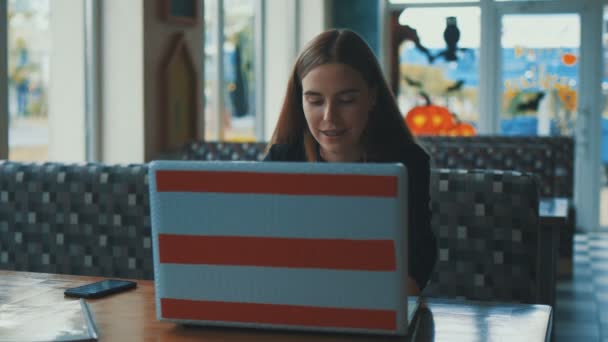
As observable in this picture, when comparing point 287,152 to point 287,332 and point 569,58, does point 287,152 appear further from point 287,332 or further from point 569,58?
point 569,58

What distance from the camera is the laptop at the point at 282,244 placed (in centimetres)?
110

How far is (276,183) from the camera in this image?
43.9 inches

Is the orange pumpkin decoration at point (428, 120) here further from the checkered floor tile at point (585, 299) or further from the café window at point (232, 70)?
the checkered floor tile at point (585, 299)

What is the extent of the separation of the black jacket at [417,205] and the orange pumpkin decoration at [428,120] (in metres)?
5.47

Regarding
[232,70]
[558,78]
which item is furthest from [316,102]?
[558,78]

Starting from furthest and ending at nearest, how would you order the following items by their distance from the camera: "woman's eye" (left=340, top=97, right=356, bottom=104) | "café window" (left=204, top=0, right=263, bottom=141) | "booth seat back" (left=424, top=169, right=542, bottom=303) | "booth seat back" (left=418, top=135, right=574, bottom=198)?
"café window" (left=204, top=0, right=263, bottom=141) → "booth seat back" (left=418, top=135, right=574, bottom=198) → "booth seat back" (left=424, top=169, right=542, bottom=303) → "woman's eye" (left=340, top=97, right=356, bottom=104)

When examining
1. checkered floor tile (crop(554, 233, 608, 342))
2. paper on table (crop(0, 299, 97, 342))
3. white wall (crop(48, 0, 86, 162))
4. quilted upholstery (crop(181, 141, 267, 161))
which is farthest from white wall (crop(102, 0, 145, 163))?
paper on table (crop(0, 299, 97, 342))

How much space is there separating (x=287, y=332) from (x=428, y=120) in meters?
6.40

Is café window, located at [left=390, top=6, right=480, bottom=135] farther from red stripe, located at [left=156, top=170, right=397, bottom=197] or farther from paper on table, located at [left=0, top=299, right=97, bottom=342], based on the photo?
red stripe, located at [left=156, top=170, right=397, bottom=197]

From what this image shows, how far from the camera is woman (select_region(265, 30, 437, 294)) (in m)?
1.56

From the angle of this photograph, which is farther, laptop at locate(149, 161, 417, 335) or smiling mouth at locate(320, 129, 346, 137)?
smiling mouth at locate(320, 129, 346, 137)

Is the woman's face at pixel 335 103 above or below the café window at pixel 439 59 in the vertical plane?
below

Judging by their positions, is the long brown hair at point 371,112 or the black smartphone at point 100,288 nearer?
the black smartphone at point 100,288

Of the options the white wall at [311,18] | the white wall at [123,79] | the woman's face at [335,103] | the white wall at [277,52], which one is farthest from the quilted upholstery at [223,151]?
the woman's face at [335,103]
